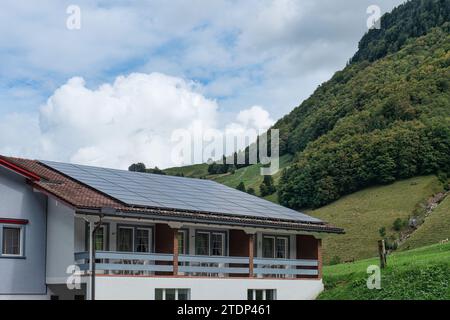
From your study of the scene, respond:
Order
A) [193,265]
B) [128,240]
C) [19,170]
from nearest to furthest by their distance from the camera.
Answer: [19,170] → [128,240] → [193,265]

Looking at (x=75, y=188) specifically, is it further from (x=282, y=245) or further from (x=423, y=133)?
(x=423, y=133)

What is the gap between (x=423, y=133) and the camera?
327 ft

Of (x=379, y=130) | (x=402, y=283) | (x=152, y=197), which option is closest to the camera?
(x=152, y=197)

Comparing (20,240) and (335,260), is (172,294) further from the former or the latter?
(335,260)

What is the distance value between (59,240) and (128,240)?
289cm

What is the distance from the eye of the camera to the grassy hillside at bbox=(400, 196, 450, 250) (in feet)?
237

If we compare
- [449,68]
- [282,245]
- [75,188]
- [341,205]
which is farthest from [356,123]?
[75,188]

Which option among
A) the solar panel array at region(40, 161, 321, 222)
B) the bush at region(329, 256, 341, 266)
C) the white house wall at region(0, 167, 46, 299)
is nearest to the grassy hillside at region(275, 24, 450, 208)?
the bush at region(329, 256, 341, 266)

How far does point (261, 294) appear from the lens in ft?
120

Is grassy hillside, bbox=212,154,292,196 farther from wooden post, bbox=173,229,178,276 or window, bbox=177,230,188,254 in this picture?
wooden post, bbox=173,229,178,276

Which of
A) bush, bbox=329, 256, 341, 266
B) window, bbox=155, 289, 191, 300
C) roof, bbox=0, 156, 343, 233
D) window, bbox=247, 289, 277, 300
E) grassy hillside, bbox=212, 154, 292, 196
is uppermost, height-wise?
grassy hillside, bbox=212, 154, 292, 196
